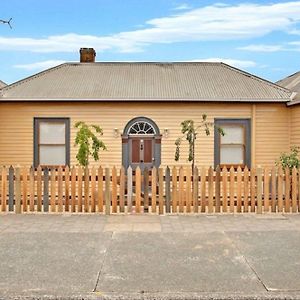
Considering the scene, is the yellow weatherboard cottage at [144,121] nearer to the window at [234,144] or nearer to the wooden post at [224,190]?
the window at [234,144]

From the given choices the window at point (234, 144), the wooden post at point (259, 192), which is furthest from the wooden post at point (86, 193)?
the window at point (234, 144)

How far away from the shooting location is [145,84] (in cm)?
1616

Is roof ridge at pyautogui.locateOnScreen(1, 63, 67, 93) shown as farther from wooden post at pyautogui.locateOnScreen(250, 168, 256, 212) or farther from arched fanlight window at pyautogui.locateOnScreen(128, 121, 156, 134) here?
wooden post at pyautogui.locateOnScreen(250, 168, 256, 212)

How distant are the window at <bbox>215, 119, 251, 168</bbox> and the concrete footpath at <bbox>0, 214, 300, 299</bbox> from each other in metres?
6.15

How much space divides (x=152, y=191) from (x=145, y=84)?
7.22 m

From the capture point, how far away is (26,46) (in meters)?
31.5

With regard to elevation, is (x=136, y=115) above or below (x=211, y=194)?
above

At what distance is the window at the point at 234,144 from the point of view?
50.5ft

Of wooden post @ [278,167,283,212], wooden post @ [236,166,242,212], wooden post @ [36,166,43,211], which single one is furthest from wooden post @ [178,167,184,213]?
wooden post @ [36,166,43,211]

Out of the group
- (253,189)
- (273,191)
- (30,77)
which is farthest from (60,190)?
(30,77)

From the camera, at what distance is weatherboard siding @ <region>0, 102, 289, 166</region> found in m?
15.2

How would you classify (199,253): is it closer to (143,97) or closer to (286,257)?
(286,257)

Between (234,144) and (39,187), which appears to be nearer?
(39,187)

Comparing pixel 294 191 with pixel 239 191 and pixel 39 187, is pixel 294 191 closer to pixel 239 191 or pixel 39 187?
pixel 239 191
